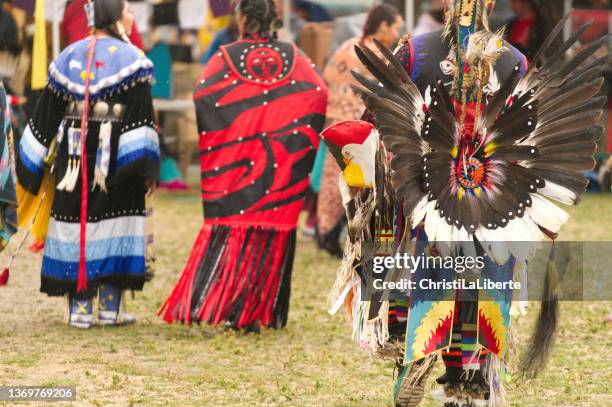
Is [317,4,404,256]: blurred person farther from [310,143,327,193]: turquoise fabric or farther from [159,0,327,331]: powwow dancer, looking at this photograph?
[159,0,327,331]: powwow dancer

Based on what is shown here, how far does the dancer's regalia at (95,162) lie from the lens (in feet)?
18.6

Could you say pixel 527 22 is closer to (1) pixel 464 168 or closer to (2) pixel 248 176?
(2) pixel 248 176

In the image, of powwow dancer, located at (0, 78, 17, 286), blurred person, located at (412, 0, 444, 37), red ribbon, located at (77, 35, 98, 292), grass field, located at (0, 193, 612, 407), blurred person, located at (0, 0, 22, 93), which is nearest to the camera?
grass field, located at (0, 193, 612, 407)

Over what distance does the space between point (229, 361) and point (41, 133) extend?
1479 millimetres

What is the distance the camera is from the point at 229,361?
5172mm

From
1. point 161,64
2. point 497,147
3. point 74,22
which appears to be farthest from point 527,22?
point 497,147

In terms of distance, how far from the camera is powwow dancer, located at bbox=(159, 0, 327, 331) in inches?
224

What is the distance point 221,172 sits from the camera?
571cm

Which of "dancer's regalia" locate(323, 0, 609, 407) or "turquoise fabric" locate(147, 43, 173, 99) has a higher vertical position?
"turquoise fabric" locate(147, 43, 173, 99)

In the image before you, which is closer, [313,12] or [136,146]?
[136,146]

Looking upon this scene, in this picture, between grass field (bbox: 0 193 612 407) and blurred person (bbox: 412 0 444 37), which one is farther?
blurred person (bbox: 412 0 444 37)

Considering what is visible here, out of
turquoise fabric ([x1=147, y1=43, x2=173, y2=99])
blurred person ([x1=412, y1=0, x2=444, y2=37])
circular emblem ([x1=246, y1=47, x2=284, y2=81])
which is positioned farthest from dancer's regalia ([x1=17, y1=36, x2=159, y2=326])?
blurred person ([x1=412, y1=0, x2=444, y2=37])

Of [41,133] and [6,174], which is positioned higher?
[41,133]

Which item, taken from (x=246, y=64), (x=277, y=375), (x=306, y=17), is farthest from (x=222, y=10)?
(x=277, y=375)
